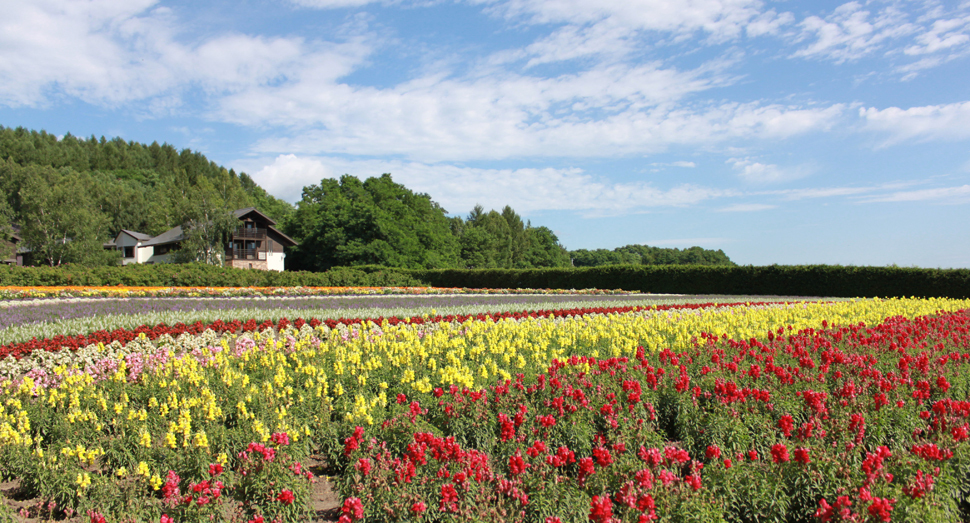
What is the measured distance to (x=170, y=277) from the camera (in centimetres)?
2516

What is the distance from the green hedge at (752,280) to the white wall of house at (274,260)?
86.0ft

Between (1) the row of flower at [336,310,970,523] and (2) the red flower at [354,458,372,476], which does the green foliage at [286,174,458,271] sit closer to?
(1) the row of flower at [336,310,970,523]

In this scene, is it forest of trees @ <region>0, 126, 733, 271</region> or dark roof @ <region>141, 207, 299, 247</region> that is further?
dark roof @ <region>141, 207, 299, 247</region>

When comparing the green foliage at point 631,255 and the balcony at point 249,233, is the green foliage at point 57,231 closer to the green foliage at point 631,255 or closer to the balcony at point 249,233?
the balcony at point 249,233

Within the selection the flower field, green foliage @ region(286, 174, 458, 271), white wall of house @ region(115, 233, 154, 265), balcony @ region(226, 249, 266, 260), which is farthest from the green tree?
the flower field

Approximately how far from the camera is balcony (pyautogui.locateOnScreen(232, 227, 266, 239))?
170 ft

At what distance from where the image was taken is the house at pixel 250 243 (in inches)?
2047

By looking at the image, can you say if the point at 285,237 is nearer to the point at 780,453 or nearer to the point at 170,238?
the point at 170,238

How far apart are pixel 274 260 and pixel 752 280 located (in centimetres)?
4368

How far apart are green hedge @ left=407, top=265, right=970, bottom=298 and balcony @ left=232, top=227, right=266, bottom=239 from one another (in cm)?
2692

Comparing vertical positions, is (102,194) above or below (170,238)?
above

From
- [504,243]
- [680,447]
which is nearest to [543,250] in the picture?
[504,243]

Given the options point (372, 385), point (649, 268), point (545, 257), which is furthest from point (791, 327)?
point (545, 257)

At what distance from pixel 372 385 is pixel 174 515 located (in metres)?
2.52
